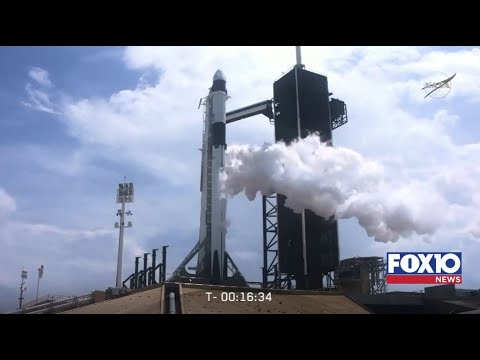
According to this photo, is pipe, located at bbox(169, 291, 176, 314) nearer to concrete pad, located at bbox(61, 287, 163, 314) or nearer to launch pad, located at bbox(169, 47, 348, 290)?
concrete pad, located at bbox(61, 287, 163, 314)

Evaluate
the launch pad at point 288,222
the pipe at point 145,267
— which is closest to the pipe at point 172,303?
the launch pad at point 288,222

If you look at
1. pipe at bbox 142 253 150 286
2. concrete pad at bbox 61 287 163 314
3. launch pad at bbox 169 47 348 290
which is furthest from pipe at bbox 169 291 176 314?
pipe at bbox 142 253 150 286

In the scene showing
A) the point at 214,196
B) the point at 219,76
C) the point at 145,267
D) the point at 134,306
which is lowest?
the point at 134,306

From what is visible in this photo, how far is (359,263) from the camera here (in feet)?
145

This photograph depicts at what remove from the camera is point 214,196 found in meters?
50.9

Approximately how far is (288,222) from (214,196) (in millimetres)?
8790

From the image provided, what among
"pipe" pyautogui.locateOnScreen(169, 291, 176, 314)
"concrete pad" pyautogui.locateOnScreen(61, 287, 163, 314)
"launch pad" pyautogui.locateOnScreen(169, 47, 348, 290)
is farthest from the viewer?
"launch pad" pyautogui.locateOnScreen(169, 47, 348, 290)

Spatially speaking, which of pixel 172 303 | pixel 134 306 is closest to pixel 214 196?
pixel 134 306

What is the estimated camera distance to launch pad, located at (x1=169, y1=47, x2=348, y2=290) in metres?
47.2

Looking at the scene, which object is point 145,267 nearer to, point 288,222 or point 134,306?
point 288,222
